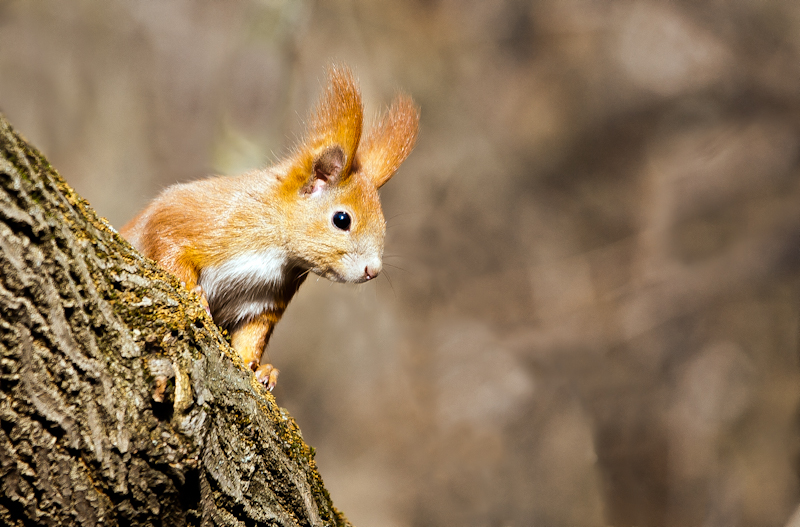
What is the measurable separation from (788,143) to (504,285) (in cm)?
185

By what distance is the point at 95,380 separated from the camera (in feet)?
3.36

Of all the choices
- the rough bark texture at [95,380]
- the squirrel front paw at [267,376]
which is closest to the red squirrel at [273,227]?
the squirrel front paw at [267,376]

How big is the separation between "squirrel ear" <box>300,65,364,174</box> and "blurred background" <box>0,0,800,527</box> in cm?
171

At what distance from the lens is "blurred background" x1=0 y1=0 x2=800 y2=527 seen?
12.3ft

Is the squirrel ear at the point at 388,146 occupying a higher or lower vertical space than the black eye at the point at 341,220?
higher

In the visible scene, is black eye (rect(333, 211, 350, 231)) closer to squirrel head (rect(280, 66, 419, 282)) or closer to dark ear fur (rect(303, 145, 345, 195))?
squirrel head (rect(280, 66, 419, 282))

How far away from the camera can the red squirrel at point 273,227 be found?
6.30 ft

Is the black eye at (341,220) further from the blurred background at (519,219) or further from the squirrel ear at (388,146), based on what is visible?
the blurred background at (519,219)

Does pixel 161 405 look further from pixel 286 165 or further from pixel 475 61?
pixel 475 61

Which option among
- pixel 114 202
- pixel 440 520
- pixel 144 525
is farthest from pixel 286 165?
pixel 440 520

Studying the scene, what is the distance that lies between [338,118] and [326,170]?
0.54ft

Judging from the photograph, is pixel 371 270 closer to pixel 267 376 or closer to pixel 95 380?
pixel 267 376

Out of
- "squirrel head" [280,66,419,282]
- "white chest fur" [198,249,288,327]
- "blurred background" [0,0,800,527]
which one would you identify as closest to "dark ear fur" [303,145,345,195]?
"squirrel head" [280,66,419,282]

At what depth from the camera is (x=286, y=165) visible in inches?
82.3
